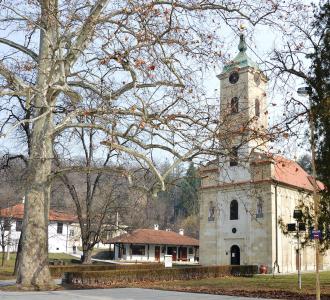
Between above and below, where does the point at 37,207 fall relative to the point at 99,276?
above

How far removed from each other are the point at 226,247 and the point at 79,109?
34964 mm

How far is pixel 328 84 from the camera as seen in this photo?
57.5 ft

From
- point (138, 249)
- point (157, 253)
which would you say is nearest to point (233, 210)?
point (138, 249)

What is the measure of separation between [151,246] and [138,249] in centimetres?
192

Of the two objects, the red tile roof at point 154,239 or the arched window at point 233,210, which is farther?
the red tile roof at point 154,239

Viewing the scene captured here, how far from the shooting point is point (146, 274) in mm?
26938

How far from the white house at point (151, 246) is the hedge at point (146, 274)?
2405 centimetres

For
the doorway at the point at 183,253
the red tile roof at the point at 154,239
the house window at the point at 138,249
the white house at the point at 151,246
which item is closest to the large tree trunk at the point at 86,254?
the red tile roof at the point at 154,239

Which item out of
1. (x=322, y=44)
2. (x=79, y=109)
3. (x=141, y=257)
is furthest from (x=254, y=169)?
(x=141, y=257)

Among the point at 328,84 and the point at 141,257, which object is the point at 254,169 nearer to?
the point at 328,84

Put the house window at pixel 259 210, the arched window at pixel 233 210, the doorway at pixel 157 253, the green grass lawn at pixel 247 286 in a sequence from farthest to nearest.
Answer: the doorway at pixel 157 253, the arched window at pixel 233 210, the house window at pixel 259 210, the green grass lawn at pixel 247 286

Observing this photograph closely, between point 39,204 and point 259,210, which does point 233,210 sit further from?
point 39,204

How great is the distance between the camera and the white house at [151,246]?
2355 inches

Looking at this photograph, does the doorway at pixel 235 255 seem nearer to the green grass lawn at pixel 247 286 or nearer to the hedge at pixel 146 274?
the hedge at pixel 146 274
